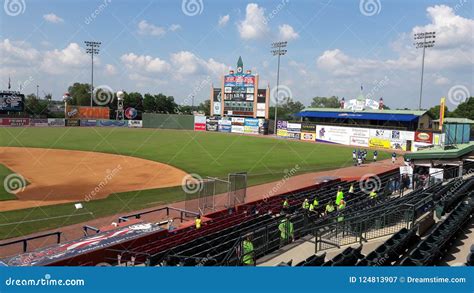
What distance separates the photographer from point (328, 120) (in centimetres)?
6606

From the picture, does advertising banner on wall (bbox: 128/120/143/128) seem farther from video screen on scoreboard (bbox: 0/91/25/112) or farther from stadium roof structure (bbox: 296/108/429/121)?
stadium roof structure (bbox: 296/108/429/121)

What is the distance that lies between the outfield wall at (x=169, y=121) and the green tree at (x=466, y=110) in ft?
197

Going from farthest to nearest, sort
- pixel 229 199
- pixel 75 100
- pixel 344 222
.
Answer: pixel 75 100 → pixel 229 199 → pixel 344 222

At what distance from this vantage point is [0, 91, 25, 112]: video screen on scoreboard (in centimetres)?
6525

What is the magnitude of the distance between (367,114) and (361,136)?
3794 millimetres

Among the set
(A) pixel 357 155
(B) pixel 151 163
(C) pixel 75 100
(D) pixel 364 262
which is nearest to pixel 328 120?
(A) pixel 357 155

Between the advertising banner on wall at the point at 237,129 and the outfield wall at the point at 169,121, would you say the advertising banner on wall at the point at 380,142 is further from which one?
the outfield wall at the point at 169,121

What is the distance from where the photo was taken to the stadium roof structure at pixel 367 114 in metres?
55.2

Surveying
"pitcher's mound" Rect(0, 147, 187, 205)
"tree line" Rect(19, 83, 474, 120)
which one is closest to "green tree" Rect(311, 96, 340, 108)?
"tree line" Rect(19, 83, 474, 120)

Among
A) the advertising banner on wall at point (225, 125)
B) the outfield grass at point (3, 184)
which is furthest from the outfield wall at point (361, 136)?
the outfield grass at point (3, 184)

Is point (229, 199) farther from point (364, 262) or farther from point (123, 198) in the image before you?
point (364, 262)

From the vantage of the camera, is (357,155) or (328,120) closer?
(357,155)

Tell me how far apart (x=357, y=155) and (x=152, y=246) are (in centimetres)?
3017
